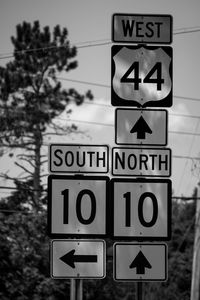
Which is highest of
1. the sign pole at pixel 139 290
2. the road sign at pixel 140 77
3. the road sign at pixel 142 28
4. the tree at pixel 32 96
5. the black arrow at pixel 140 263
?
the tree at pixel 32 96

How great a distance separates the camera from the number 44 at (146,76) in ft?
21.1

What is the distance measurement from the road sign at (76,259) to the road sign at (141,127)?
871mm

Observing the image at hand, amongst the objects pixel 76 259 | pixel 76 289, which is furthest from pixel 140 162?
pixel 76 289

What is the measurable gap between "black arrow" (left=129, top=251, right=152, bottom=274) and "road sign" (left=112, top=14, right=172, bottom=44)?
5.88 feet

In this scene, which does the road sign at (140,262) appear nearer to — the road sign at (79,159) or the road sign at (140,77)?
the road sign at (79,159)

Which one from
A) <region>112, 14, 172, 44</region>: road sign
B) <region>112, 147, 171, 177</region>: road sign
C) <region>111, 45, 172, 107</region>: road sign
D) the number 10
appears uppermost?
<region>112, 14, 172, 44</region>: road sign

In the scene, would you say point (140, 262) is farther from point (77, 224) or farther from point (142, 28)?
point (142, 28)

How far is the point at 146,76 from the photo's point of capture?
645cm

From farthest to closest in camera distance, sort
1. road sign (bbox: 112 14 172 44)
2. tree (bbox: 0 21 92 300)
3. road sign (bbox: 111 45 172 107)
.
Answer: tree (bbox: 0 21 92 300)
road sign (bbox: 112 14 172 44)
road sign (bbox: 111 45 172 107)

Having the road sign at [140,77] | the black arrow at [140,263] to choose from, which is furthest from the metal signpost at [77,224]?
the road sign at [140,77]

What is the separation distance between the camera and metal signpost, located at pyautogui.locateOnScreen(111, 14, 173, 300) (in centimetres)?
615

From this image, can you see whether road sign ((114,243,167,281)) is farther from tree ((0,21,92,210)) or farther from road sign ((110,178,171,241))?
tree ((0,21,92,210))

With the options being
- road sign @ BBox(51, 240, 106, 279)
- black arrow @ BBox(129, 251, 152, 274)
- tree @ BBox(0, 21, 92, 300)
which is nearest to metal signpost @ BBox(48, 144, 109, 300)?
road sign @ BBox(51, 240, 106, 279)

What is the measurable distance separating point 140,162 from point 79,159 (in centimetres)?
49
